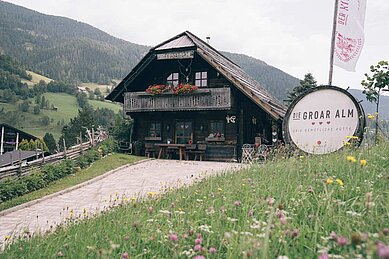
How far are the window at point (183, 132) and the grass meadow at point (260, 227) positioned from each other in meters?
16.2

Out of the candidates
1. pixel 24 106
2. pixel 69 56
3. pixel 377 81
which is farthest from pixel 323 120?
pixel 69 56

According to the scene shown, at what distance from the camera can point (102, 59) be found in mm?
139500

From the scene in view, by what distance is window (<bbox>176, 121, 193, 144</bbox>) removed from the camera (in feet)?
69.4

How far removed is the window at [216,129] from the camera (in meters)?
20.1

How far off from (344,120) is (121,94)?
17.6 meters

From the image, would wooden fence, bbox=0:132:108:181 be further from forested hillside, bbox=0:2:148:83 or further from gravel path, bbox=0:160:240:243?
forested hillside, bbox=0:2:148:83

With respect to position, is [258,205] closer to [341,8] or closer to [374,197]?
[374,197]

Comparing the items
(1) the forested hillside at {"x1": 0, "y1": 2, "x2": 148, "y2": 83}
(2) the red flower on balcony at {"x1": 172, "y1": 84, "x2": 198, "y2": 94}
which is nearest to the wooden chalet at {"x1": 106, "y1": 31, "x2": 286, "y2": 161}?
(2) the red flower on balcony at {"x1": 172, "y1": 84, "x2": 198, "y2": 94}

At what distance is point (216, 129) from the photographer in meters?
20.3

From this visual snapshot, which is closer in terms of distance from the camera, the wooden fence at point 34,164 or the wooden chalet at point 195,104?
the wooden fence at point 34,164

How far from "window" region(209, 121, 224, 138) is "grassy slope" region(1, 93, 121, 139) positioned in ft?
156

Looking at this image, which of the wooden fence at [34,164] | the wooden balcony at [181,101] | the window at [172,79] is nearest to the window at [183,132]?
the wooden balcony at [181,101]

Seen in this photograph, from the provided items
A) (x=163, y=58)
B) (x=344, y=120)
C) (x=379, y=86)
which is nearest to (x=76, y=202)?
(x=344, y=120)

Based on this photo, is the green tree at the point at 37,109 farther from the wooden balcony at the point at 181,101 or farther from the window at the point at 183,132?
the window at the point at 183,132
